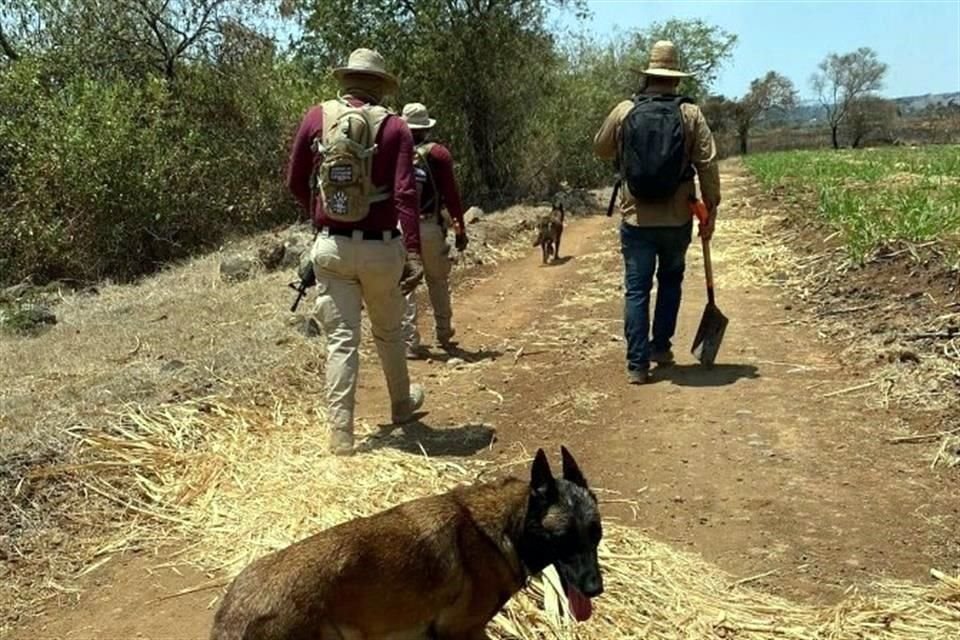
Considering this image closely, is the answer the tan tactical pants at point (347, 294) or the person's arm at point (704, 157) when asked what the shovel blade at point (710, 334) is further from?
the tan tactical pants at point (347, 294)

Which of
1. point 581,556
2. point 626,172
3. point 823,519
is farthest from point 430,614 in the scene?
point 626,172

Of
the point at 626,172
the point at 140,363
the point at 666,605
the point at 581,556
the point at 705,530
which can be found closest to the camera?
the point at 581,556

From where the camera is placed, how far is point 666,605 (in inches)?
161

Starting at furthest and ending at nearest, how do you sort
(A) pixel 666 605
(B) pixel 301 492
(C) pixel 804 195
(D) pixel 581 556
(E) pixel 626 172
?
1. (C) pixel 804 195
2. (E) pixel 626 172
3. (B) pixel 301 492
4. (A) pixel 666 605
5. (D) pixel 581 556

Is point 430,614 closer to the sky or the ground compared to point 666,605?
closer to the sky

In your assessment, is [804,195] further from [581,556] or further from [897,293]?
[581,556]

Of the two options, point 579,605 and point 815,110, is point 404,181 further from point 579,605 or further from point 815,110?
point 815,110

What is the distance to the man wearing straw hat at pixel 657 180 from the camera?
279 inches

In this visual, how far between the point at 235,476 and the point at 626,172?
379cm

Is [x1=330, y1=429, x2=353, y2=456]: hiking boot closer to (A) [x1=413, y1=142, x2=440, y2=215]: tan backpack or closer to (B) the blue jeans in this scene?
(B) the blue jeans

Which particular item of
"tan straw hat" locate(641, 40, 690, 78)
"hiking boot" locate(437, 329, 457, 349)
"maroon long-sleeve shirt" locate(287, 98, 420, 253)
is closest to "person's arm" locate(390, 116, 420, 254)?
"maroon long-sleeve shirt" locate(287, 98, 420, 253)

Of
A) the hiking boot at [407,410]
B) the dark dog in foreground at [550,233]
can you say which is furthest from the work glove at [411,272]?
the dark dog in foreground at [550,233]

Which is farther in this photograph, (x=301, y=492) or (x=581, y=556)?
(x=301, y=492)

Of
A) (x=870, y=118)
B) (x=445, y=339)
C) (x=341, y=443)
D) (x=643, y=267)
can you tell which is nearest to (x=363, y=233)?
(x=341, y=443)
